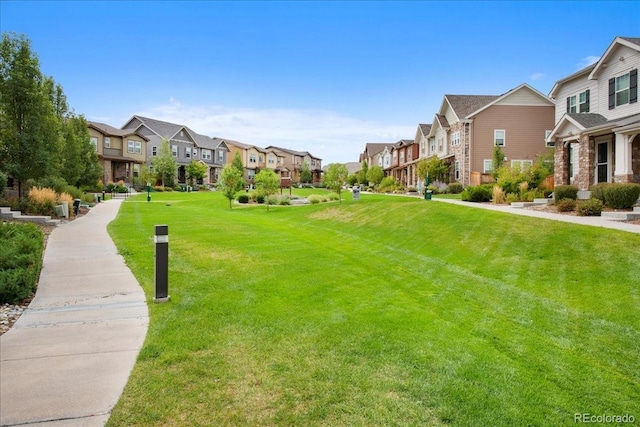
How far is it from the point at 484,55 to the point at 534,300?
18.4 metres

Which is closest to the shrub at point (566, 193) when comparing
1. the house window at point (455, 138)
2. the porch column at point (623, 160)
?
the porch column at point (623, 160)

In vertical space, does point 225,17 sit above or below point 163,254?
above

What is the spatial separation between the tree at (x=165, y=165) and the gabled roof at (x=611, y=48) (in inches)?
1756

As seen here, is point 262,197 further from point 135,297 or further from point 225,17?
point 135,297

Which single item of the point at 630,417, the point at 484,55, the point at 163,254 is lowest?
the point at 630,417

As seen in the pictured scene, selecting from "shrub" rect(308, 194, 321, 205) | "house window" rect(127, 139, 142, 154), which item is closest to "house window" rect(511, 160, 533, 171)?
"shrub" rect(308, 194, 321, 205)

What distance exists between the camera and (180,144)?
196ft

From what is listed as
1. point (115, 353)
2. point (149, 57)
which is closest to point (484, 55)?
point (149, 57)

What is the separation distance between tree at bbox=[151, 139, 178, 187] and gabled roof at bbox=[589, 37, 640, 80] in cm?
4459

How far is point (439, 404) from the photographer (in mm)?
3287

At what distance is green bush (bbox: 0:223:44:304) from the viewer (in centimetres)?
614

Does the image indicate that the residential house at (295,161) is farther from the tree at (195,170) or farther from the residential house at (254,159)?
the tree at (195,170)

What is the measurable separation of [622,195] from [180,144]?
Answer: 56.6 metres

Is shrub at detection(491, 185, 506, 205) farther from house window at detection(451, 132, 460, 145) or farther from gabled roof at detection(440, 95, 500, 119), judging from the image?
gabled roof at detection(440, 95, 500, 119)
